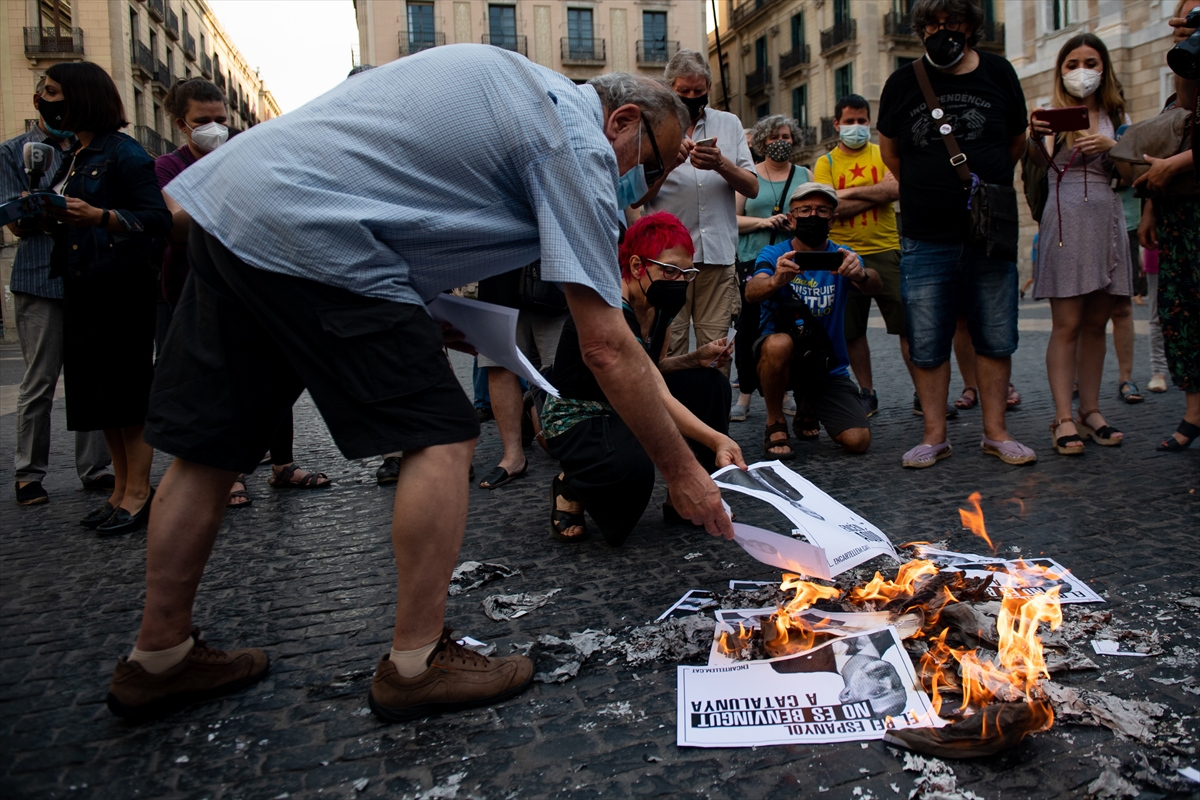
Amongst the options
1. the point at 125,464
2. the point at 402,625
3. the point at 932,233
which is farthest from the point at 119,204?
the point at 932,233

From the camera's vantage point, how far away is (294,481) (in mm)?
4797

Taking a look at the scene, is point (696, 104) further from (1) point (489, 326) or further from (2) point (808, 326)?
(1) point (489, 326)

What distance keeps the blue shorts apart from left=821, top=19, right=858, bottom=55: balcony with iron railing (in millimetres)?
32772

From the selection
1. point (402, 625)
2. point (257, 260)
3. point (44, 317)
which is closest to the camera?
point (257, 260)

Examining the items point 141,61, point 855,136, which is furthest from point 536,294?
point 141,61

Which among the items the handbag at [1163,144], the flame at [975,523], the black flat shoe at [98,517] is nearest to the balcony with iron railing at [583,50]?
the handbag at [1163,144]

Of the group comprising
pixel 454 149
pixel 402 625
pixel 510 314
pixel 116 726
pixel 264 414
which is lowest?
pixel 116 726

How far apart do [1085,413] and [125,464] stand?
489cm

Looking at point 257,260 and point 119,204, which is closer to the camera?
point 257,260

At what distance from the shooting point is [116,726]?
215 cm

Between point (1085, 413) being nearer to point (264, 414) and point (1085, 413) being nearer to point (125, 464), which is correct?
point (264, 414)

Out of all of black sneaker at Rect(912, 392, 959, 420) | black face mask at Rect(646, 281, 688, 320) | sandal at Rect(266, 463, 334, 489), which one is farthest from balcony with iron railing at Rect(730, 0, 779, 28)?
black face mask at Rect(646, 281, 688, 320)

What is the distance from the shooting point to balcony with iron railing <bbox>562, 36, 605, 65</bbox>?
1500 inches

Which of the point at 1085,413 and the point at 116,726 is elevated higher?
the point at 1085,413
